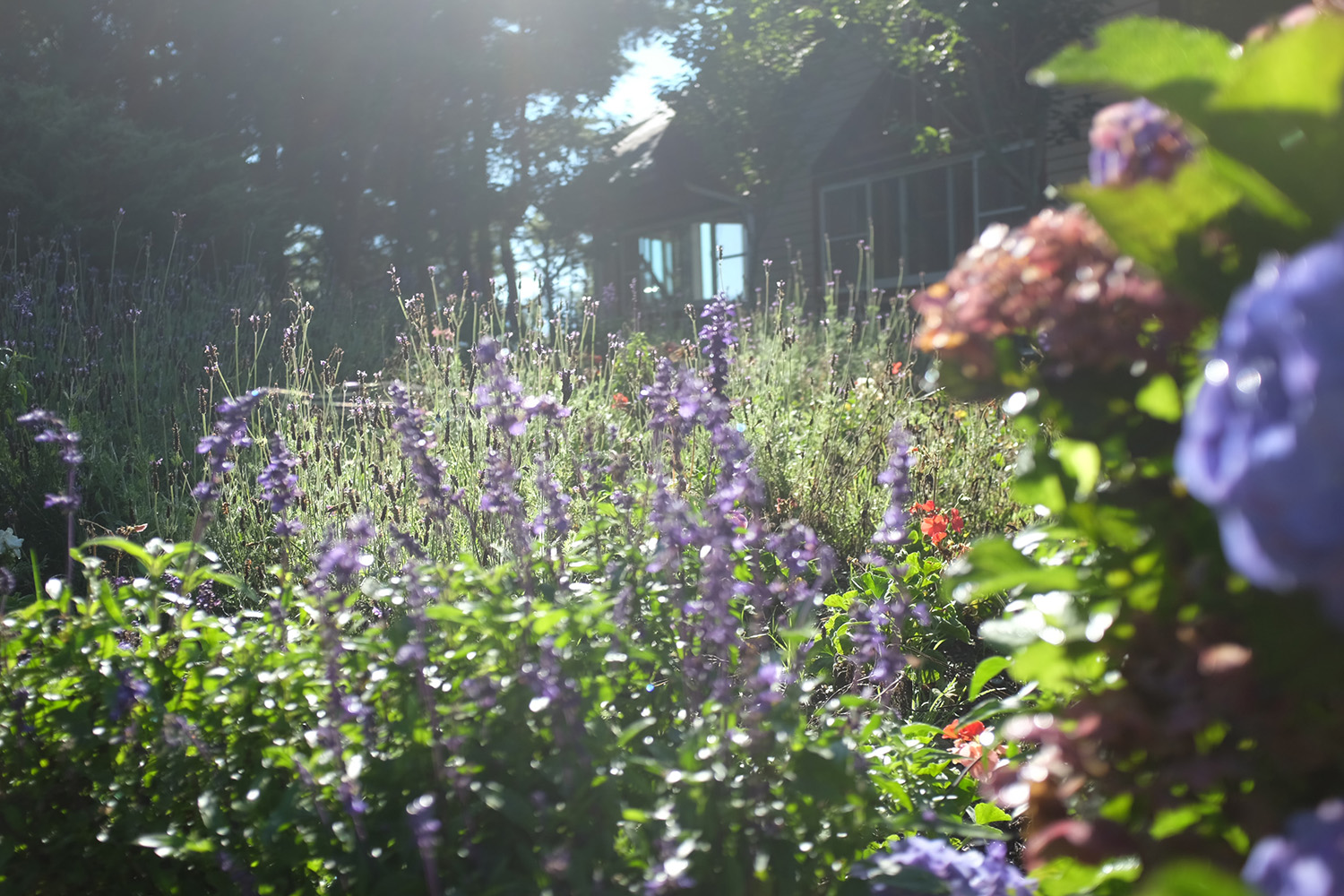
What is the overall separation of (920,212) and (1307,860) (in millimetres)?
15011

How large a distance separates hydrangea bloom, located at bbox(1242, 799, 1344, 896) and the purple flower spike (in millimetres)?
607

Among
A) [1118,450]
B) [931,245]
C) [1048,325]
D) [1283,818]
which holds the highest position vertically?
[931,245]

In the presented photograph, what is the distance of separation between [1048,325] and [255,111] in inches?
710

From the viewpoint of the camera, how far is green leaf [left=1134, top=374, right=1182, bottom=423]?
3.23 feet

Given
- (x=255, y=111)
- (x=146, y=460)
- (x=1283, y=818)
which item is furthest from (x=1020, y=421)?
(x=255, y=111)

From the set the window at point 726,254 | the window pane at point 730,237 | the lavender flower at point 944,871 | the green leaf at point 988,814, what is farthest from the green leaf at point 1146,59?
the window pane at point 730,237

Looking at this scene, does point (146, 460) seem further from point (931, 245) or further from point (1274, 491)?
point (931, 245)

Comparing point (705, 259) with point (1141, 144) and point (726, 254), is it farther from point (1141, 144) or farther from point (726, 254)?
point (1141, 144)

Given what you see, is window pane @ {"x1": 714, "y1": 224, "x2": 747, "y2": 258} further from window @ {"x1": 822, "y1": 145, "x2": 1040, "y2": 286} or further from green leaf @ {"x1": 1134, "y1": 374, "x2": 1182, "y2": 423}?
green leaf @ {"x1": 1134, "y1": 374, "x2": 1182, "y2": 423}

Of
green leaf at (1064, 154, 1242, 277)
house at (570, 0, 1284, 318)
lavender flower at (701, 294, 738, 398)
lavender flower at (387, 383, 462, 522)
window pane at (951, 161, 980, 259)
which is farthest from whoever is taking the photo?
window pane at (951, 161, 980, 259)

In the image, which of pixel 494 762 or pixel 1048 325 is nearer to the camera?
pixel 1048 325

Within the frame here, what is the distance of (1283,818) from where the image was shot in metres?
0.85

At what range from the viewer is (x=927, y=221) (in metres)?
14.6

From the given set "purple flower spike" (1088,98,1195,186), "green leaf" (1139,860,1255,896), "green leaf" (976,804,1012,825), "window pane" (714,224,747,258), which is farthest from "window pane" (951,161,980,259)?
"green leaf" (1139,860,1255,896)
